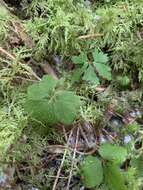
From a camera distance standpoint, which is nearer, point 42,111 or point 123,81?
point 42,111

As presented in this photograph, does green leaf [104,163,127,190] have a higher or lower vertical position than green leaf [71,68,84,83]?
lower

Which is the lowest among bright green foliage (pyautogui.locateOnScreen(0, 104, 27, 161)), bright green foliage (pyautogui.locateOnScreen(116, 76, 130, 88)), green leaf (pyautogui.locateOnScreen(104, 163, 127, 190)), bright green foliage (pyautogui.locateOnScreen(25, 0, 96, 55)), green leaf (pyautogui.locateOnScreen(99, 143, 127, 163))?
green leaf (pyautogui.locateOnScreen(104, 163, 127, 190))

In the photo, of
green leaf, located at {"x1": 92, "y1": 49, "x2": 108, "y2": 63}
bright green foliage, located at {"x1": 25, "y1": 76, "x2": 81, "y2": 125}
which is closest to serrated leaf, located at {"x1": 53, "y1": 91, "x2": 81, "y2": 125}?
bright green foliage, located at {"x1": 25, "y1": 76, "x2": 81, "y2": 125}

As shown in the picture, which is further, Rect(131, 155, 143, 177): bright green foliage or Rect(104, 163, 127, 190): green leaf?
Rect(131, 155, 143, 177): bright green foliage

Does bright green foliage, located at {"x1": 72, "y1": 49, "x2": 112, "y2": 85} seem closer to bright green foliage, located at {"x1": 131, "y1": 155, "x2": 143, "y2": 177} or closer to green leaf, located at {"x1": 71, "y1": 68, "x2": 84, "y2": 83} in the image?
green leaf, located at {"x1": 71, "y1": 68, "x2": 84, "y2": 83}

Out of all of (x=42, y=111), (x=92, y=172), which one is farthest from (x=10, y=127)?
(x=92, y=172)

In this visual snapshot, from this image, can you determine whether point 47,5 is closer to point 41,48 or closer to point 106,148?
point 41,48

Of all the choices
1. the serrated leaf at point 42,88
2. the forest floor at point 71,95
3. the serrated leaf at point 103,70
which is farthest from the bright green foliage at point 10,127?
the serrated leaf at point 103,70

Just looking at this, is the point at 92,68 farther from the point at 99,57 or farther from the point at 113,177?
the point at 113,177
